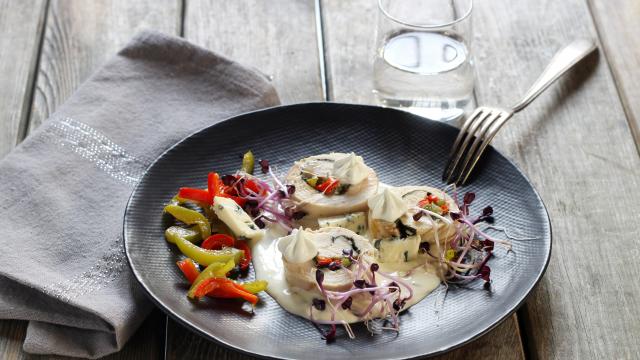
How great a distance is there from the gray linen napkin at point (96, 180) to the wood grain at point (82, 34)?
0.67ft

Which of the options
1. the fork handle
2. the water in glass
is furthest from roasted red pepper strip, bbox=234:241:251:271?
the fork handle

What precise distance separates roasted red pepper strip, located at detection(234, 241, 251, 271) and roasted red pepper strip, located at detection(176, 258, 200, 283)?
0.40ft

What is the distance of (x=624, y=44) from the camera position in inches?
130

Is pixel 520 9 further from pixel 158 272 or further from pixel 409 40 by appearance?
pixel 158 272

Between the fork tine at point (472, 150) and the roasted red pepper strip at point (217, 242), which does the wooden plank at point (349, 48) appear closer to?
the fork tine at point (472, 150)

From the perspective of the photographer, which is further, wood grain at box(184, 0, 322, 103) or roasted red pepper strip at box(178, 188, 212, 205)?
wood grain at box(184, 0, 322, 103)

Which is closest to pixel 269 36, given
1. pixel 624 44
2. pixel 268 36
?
pixel 268 36

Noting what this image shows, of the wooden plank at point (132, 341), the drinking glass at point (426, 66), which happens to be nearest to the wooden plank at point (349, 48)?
the drinking glass at point (426, 66)

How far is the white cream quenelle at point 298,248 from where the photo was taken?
208 centimetres

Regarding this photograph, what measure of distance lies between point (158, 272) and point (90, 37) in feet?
4.87

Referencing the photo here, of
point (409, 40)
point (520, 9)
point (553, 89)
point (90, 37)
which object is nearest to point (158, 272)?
point (409, 40)

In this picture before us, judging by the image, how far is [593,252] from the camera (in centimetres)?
251

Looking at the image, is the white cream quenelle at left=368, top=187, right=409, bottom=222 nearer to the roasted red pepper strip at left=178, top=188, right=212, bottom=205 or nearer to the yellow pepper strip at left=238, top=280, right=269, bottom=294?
the yellow pepper strip at left=238, top=280, right=269, bottom=294

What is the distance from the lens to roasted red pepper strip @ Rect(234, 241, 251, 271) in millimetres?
2234
